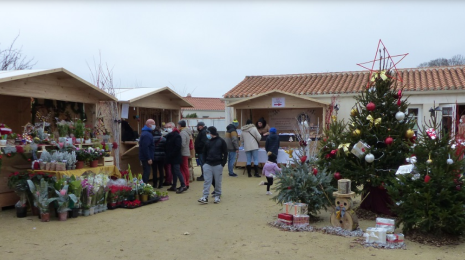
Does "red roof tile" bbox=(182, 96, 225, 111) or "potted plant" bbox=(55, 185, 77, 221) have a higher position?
"red roof tile" bbox=(182, 96, 225, 111)

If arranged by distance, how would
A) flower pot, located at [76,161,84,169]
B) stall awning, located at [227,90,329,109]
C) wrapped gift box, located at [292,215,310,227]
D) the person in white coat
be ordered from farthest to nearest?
stall awning, located at [227,90,329,109], the person in white coat, flower pot, located at [76,161,84,169], wrapped gift box, located at [292,215,310,227]

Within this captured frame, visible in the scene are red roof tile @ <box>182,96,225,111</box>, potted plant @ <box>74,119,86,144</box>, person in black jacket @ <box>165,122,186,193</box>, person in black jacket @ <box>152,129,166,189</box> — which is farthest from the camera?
red roof tile @ <box>182,96,225,111</box>

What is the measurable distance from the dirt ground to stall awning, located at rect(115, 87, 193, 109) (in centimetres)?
372

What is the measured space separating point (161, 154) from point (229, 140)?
2536mm

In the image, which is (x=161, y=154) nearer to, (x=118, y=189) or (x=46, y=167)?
(x=118, y=189)

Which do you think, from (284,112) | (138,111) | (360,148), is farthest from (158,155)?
(284,112)

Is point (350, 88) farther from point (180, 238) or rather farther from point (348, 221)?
point (180, 238)

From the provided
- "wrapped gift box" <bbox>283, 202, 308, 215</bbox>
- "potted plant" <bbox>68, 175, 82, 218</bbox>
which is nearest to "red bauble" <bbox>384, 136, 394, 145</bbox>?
"wrapped gift box" <bbox>283, 202, 308, 215</bbox>

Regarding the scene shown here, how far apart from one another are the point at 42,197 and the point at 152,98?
5.30 meters

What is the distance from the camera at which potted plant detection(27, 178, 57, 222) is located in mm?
6836

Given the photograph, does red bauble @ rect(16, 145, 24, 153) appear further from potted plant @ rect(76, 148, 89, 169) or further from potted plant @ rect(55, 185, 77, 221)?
potted plant @ rect(55, 185, 77, 221)

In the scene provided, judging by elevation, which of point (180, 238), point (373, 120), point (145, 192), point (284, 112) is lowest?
point (180, 238)

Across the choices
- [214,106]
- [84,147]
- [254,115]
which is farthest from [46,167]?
[214,106]

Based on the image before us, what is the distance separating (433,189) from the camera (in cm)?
554
